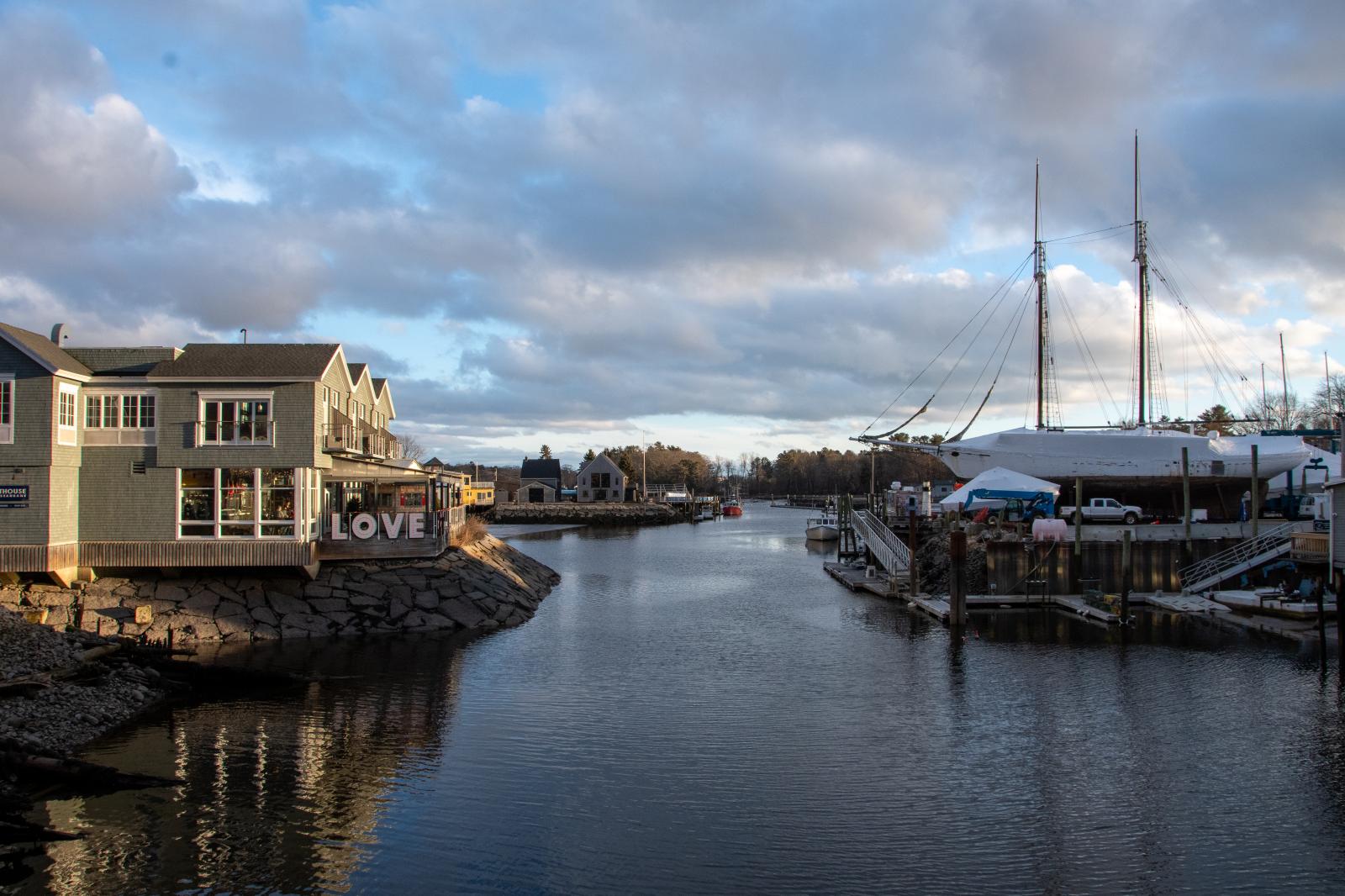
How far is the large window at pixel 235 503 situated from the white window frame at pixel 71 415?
3288 mm

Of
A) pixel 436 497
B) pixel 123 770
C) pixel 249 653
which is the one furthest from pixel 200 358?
pixel 123 770

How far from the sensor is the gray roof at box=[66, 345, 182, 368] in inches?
1113

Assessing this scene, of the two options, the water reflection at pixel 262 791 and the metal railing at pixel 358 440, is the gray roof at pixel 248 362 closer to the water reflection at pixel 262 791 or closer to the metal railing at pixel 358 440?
the metal railing at pixel 358 440

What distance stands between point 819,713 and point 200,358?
21531 millimetres

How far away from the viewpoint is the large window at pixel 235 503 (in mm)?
27500

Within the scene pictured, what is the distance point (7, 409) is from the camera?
86.7 feet

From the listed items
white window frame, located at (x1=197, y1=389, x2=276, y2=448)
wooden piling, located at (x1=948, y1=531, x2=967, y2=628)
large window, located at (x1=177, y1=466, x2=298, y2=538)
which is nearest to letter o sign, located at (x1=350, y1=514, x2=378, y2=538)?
large window, located at (x1=177, y1=466, x2=298, y2=538)

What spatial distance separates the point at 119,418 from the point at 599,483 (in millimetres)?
102030

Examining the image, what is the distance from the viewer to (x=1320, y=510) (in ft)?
137

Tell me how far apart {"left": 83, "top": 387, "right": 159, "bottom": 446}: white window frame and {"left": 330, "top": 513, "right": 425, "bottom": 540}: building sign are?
5985 mm

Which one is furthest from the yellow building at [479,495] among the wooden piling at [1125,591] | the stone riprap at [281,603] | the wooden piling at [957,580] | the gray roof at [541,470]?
the wooden piling at [1125,591]

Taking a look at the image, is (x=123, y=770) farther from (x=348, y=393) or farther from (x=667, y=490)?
(x=667, y=490)

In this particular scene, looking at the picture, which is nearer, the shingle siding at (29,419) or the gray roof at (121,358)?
the shingle siding at (29,419)

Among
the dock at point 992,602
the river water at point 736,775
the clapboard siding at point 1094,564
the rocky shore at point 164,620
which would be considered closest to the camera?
the river water at point 736,775
